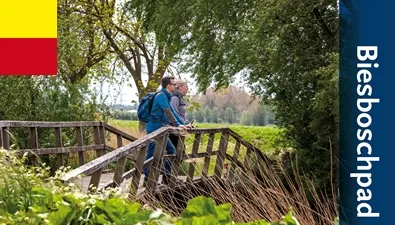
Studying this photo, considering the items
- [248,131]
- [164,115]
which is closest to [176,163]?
[164,115]

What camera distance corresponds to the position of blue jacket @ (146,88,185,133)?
8547 mm

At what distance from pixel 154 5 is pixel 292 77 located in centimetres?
431

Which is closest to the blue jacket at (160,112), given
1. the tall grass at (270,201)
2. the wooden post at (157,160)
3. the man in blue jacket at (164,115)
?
the man in blue jacket at (164,115)

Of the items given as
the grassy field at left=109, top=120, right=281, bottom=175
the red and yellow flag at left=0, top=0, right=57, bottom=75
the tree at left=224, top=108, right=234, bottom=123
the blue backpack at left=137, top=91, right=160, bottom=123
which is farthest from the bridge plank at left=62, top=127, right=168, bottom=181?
the tree at left=224, top=108, right=234, bottom=123

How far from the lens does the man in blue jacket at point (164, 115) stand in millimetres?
8531

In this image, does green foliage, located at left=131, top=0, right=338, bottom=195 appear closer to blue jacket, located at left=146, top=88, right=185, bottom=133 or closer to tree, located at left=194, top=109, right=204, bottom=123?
blue jacket, located at left=146, top=88, right=185, bottom=133

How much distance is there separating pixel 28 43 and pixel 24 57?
45 cm

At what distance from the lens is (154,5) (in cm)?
1537

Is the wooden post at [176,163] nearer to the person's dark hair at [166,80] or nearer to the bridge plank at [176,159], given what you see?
the bridge plank at [176,159]

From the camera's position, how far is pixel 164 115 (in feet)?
28.6

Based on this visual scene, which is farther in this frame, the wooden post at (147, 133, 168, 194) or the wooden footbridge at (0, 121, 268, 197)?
the wooden post at (147, 133, 168, 194)

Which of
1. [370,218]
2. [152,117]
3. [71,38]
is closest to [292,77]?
[152,117]

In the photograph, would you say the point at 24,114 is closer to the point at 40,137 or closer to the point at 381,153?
the point at 40,137

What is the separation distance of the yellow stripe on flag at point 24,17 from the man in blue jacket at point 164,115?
593 cm
